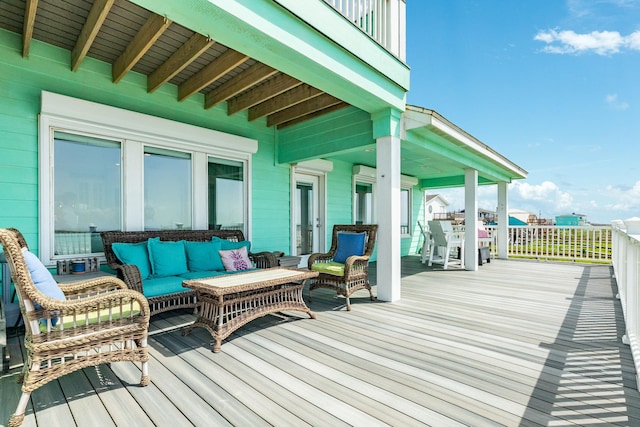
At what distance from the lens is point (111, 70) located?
12.9 ft

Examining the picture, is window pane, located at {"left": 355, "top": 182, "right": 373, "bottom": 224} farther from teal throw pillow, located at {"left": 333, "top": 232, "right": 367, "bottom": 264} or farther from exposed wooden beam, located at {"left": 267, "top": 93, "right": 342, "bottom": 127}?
teal throw pillow, located at {"left": 333, "top": 232, "right": 367, "bottom": 264}

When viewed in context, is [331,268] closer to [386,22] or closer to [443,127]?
[443,127]

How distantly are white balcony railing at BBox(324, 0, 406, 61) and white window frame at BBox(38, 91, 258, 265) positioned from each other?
2.58 metres

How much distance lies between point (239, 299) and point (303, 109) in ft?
10.7

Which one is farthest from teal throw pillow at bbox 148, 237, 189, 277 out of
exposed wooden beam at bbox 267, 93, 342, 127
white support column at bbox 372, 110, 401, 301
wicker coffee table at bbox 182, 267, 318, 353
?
exposed wooden beam at bbox 267, 93, 342, 127

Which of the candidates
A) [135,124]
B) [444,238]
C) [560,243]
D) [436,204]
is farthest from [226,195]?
[436,204]

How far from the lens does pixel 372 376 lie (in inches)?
83.0

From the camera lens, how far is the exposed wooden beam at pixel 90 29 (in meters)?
2.57

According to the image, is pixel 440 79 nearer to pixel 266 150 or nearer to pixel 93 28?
pixel 266 150

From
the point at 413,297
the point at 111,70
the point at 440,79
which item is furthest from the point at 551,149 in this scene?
the point at 111,70

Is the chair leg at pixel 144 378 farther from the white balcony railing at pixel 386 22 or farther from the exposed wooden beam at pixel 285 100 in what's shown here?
the white balcony railing at pixel 386 22

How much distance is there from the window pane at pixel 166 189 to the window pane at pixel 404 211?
6.82m

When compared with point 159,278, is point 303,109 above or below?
above

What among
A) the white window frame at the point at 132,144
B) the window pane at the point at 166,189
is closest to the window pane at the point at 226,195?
the white window frame at the point at 132,144
